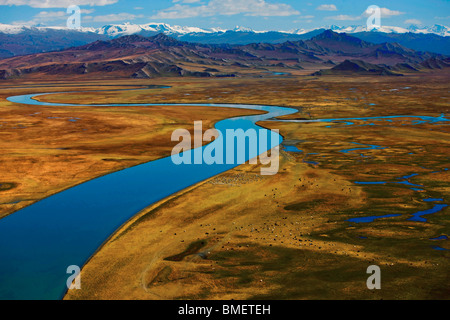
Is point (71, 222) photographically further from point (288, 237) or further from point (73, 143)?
point (73, 143)

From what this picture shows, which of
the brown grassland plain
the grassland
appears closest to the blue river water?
the brown grassland plain

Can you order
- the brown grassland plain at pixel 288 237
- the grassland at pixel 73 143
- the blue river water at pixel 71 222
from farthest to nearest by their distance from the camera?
the grassland at pixel 73 143
the blue river water at pixel 71 222
the brown grassland plain at pixel 288 237

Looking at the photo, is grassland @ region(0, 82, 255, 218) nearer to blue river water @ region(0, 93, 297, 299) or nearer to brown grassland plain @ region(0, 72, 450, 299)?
brown grassland plain @ region(0, 72, 450, 299)

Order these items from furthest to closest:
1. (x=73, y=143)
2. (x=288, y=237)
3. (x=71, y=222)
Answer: (x=73, y=143) < (x=71, y=222) < (x=288, y=237)

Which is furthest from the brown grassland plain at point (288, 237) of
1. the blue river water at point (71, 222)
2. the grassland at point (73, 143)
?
the blue river water at point (71, 222)

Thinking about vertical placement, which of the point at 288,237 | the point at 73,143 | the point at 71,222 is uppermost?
the point at 73,143

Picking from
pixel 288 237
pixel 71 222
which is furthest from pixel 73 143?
pixel 288 237

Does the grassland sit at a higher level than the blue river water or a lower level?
higher

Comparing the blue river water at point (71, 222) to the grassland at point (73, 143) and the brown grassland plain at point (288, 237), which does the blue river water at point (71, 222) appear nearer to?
the brown grassland plain at point (288, 237)

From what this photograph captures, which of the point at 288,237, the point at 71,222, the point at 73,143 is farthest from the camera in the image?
the point at 73,143
